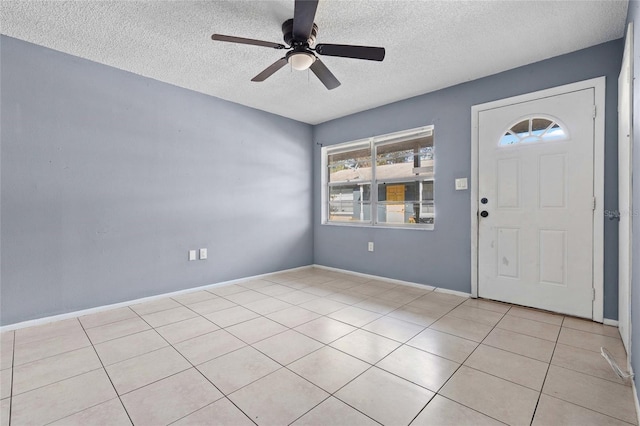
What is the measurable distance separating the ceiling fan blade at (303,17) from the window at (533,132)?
2.42 m

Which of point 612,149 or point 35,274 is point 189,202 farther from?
point 612,149

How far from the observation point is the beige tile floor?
1.48 meters

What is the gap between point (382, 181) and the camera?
14.2ft

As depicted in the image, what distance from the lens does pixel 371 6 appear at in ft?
6.87

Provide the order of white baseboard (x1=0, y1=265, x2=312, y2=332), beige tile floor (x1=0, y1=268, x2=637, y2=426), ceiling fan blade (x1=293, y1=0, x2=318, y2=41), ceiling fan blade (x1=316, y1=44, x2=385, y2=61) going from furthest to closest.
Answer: white baseboard (x1=0, y1=265, x2=312, y2=332)
ceiling fan blade (x1=316, y1=44, x2=385, y2=61)
ceiling fan blade (x1=293, y1=0, x2=318, y2=41)
beige tile floor (x1=0, y1=268, x2=637, y2=426)

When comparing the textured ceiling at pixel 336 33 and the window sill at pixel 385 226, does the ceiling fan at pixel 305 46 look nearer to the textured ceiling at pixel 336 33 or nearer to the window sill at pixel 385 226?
the textured ceiling at pixel 336 33

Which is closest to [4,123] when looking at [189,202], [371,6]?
[189,202]

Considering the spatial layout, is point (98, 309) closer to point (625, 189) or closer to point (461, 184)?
point (461, 184)

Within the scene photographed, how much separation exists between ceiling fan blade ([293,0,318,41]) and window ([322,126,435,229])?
2.33 meters

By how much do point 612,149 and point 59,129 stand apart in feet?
16.8

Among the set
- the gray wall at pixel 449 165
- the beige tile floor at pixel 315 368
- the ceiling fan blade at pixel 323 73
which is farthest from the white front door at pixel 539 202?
the ceiling fan blade at pixel 323 73

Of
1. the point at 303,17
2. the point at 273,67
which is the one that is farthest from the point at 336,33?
the point at 303,17

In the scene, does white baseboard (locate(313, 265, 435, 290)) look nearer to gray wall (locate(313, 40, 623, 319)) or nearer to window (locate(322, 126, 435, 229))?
gray wall (locate(313, 40, 623, 319))

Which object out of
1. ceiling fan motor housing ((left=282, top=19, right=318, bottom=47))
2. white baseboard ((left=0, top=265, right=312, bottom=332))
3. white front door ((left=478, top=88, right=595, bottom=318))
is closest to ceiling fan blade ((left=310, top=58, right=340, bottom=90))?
ceiling fan motor housing ((left=282, top=19, right=318, bottom=47))
